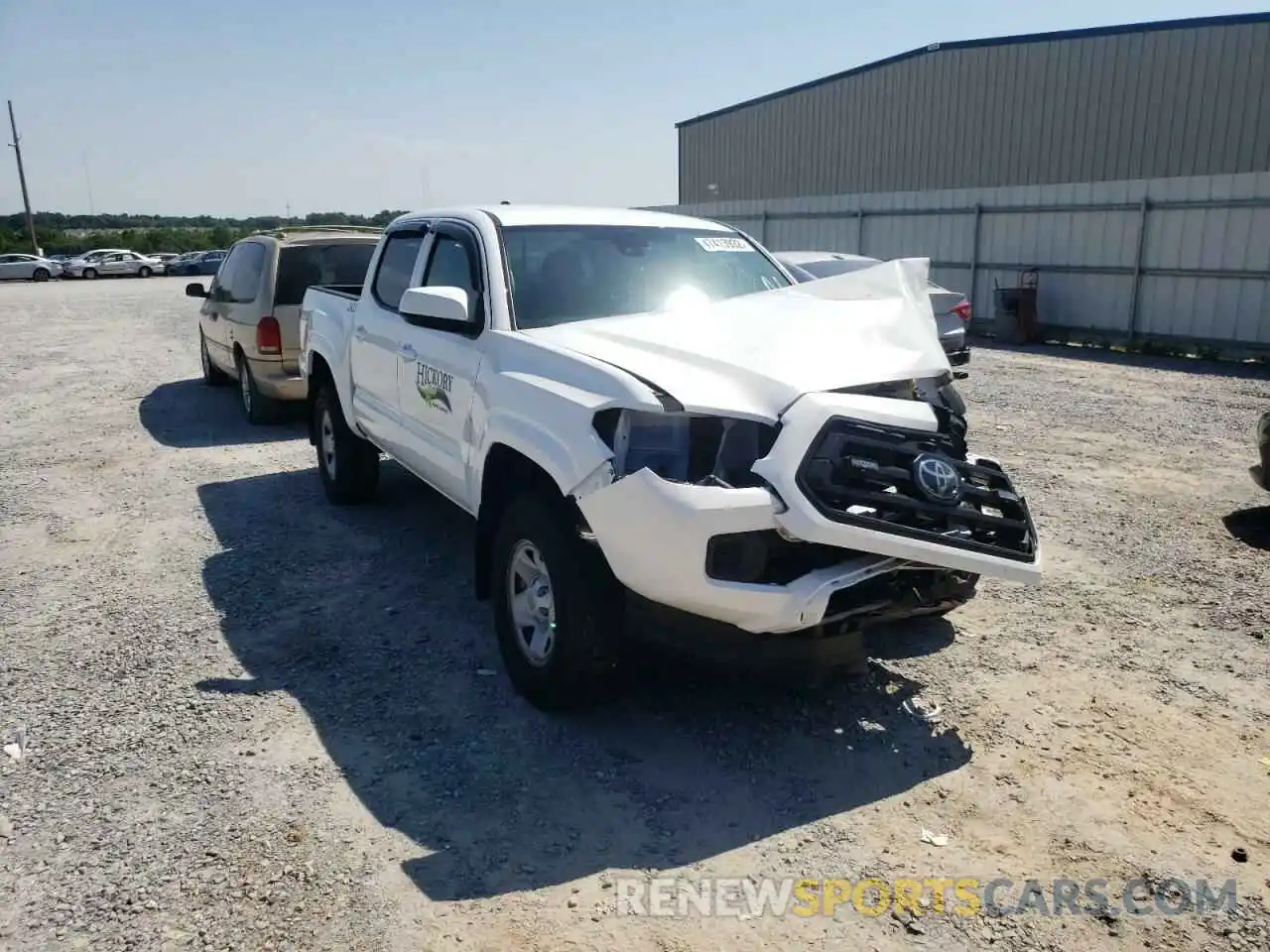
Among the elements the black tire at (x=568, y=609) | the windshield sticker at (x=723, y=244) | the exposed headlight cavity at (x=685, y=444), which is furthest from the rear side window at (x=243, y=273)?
the exposed headlight cavity at (x=685, y=444)

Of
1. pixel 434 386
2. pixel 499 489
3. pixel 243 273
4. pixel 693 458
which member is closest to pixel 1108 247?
pixel 243 273

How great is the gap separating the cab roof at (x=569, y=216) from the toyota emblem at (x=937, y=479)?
2340 mm

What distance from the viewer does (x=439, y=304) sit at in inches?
170

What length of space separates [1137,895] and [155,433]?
9.20 m

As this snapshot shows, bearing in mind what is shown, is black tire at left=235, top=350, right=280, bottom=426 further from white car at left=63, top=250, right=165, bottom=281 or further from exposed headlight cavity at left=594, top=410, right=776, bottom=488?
white car at left=63, top=250, right=165, bottom=281

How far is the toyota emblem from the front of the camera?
3.34 metres

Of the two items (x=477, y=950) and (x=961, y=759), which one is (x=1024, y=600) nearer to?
(x=961, y=759)

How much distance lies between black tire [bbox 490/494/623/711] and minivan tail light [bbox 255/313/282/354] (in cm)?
613

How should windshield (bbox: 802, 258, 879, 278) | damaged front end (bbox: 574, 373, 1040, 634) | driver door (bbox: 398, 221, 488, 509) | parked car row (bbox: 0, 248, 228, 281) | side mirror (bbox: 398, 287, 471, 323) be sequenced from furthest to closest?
1. parked car row (bbox: 0, 248, 228, 281)
2. windshield (bbox: 802, 258, 879, 278)
3. driver door (bbox: 398, 221, 488, 509)
4. side mirror (bbox: 398, 287, 471, 323)
5. damaged front end (bbox: 574, 373, 1040, 634)

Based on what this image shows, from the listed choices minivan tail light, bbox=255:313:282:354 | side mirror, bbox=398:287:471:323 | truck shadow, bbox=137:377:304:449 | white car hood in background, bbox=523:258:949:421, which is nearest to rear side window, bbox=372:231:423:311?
side mirror, bbox=398:287:471:323

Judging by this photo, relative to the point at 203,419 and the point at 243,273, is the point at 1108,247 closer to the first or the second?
the point at 243,273

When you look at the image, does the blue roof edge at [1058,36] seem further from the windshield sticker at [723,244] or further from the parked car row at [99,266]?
the parked car row at [99,266]

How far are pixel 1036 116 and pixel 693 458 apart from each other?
21051 millimetres

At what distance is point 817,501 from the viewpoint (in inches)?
126
